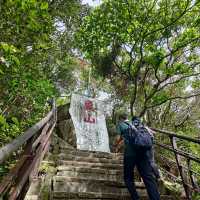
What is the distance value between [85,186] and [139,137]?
3.73 ft

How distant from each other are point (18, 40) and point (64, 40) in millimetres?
7868

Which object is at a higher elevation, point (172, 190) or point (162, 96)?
point (162, 96)

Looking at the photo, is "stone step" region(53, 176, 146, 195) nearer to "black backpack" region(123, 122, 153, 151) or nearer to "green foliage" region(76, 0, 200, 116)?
"black backpack" region(123, 122, 153, 151)

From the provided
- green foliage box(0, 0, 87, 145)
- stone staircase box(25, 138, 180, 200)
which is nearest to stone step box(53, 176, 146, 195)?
stone staircase box(25, 138, 180, 200)

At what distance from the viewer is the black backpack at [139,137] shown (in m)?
4.31

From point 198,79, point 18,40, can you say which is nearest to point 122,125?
point 18,40

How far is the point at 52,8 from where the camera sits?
9.22 metres

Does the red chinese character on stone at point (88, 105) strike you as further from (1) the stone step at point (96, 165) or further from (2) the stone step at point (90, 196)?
(2) the stone step at point (90, 196)

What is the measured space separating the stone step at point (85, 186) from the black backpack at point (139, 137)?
805 mm

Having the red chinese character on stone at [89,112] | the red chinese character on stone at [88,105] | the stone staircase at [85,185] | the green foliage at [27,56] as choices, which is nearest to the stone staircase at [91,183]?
the stone staircase at [85,185]

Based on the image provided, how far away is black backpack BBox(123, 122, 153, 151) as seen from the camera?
4.31 meters

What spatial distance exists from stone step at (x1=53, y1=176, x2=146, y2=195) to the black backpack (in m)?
0.80

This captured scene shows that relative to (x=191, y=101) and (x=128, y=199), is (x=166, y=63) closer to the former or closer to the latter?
(x=191, y=101)

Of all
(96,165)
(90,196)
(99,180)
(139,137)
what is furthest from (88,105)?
(90,196)
